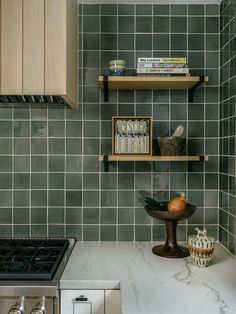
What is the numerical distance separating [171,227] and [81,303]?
0.63 metres

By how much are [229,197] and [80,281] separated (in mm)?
970

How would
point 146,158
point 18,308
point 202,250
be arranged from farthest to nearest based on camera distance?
point 146,158 < point 202,250 < point 18,308

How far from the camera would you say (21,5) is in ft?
5.24

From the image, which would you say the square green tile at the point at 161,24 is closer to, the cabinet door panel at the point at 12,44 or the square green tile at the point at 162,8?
the square green tile at the point at 162,8

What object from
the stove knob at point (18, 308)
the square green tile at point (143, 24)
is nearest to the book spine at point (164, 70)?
the square green tile at point (143, 24)

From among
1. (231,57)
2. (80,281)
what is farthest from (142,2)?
(80,281)

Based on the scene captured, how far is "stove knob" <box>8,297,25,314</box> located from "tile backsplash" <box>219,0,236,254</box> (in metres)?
1.13

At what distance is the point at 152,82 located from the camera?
1.85 meters

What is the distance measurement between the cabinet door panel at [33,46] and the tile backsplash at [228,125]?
105 centimetres

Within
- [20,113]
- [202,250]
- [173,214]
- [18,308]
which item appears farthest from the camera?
[20,113]

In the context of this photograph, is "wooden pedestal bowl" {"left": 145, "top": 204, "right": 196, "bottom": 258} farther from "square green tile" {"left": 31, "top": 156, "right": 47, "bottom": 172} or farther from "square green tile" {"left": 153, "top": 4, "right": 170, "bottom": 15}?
"square green tile" {"left": 153, "top": 4, "right": 170, "bottom": 15}

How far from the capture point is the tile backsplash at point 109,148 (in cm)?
203

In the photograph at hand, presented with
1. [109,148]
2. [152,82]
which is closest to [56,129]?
[109,148]

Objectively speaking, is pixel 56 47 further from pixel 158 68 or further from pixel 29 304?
pixel 29 304
